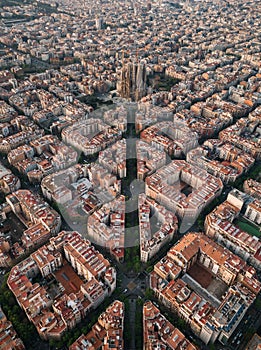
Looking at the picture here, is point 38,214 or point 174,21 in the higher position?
point 174,21

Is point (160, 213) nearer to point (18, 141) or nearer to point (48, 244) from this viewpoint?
point (48, 244)

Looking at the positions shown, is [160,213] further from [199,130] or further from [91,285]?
[199,130]

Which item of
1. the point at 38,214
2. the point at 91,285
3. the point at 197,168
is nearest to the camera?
the point at 91,285

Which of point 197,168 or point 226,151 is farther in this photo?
point 226,151

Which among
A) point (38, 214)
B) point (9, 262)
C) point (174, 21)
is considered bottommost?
point (9, 262)

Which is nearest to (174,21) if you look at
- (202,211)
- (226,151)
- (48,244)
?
(226,151)

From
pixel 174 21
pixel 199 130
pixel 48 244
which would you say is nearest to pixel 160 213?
pixel 48 244

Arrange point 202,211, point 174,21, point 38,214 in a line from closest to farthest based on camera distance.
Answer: point 38,214 < point 202,211 < point 174,21
